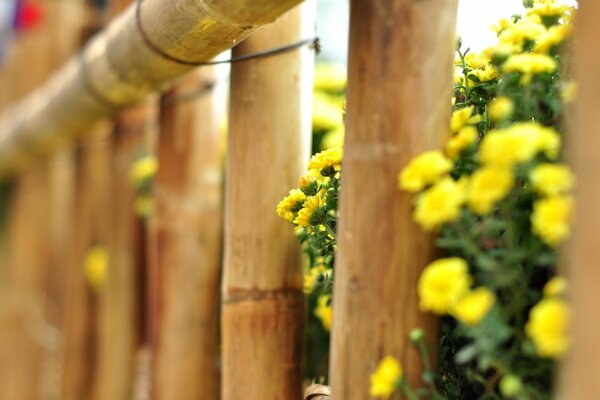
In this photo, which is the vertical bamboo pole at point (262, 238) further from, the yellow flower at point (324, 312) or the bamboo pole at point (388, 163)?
the bamboo pole at point (388, 163)

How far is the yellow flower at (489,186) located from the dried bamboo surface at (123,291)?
→ 5.10ft

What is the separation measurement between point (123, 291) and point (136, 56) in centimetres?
91

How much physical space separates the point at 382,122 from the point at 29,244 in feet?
8.96

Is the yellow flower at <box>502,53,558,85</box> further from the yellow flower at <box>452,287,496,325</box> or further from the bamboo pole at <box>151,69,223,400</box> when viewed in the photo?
the bamboo pole at <box>151,69,223,400</box>

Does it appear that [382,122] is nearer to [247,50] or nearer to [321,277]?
Answer: [321,277]

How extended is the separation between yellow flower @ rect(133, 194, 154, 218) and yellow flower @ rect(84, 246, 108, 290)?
1.23ft

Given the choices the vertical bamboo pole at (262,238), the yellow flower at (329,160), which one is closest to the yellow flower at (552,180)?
the yellow flower at (329,160)

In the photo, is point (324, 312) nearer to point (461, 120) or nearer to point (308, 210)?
point (308, 210)

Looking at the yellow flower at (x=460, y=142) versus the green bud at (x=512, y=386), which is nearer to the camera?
the green bud at (x=512, y=386)

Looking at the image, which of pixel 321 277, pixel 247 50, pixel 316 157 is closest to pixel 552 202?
pixel 316 157

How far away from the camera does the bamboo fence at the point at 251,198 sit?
73 centimetres

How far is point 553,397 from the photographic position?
0.62m

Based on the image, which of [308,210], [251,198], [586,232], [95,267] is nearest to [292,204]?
[308,210]

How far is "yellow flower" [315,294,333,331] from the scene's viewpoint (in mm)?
1195
